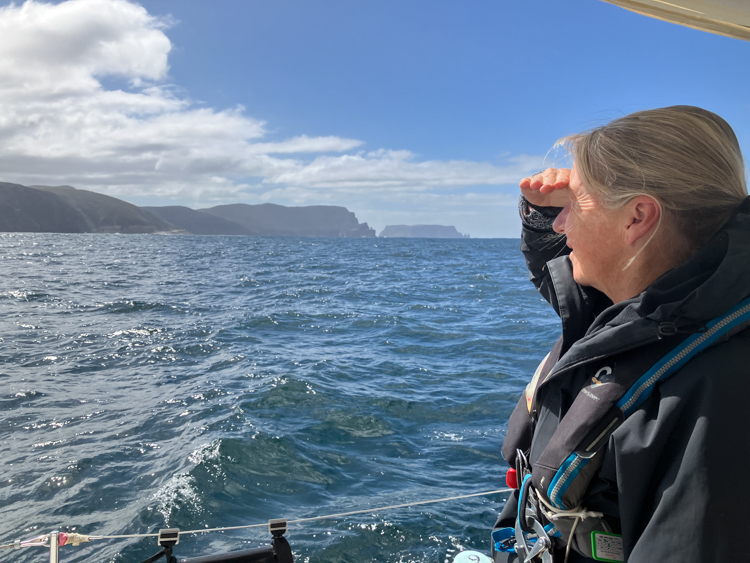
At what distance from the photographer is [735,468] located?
107 cm

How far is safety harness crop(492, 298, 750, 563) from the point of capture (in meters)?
1.19

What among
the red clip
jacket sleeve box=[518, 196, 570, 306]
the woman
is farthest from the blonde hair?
the red clip

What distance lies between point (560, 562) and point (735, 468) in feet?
2.25

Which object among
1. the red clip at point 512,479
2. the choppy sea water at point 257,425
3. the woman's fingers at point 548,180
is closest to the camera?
the woman's fingers at point 548,180

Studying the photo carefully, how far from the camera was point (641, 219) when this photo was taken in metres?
1.32

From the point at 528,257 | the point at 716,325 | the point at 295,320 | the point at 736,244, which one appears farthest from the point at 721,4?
the point at 295,320

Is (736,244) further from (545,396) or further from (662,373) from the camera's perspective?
(545,396)

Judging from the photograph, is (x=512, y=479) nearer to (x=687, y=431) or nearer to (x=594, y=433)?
(x=594, y=433)

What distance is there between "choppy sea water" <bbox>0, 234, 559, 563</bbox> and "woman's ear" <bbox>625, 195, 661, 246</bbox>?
11.6ft

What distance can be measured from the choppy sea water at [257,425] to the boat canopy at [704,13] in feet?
12.6

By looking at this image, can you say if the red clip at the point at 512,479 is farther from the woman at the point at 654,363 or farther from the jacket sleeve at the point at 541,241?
the jacket sleeve at the point at 541,241

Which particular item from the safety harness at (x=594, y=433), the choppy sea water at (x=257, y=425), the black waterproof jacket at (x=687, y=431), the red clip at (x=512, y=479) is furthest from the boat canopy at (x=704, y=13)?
the choppy sea water at (x=257, y=425)

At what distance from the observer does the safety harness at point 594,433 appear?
3.92 ft

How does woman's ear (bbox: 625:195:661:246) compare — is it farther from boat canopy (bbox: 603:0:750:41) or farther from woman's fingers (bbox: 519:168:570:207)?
boat canopy (bbox: 603:0:750:41)
